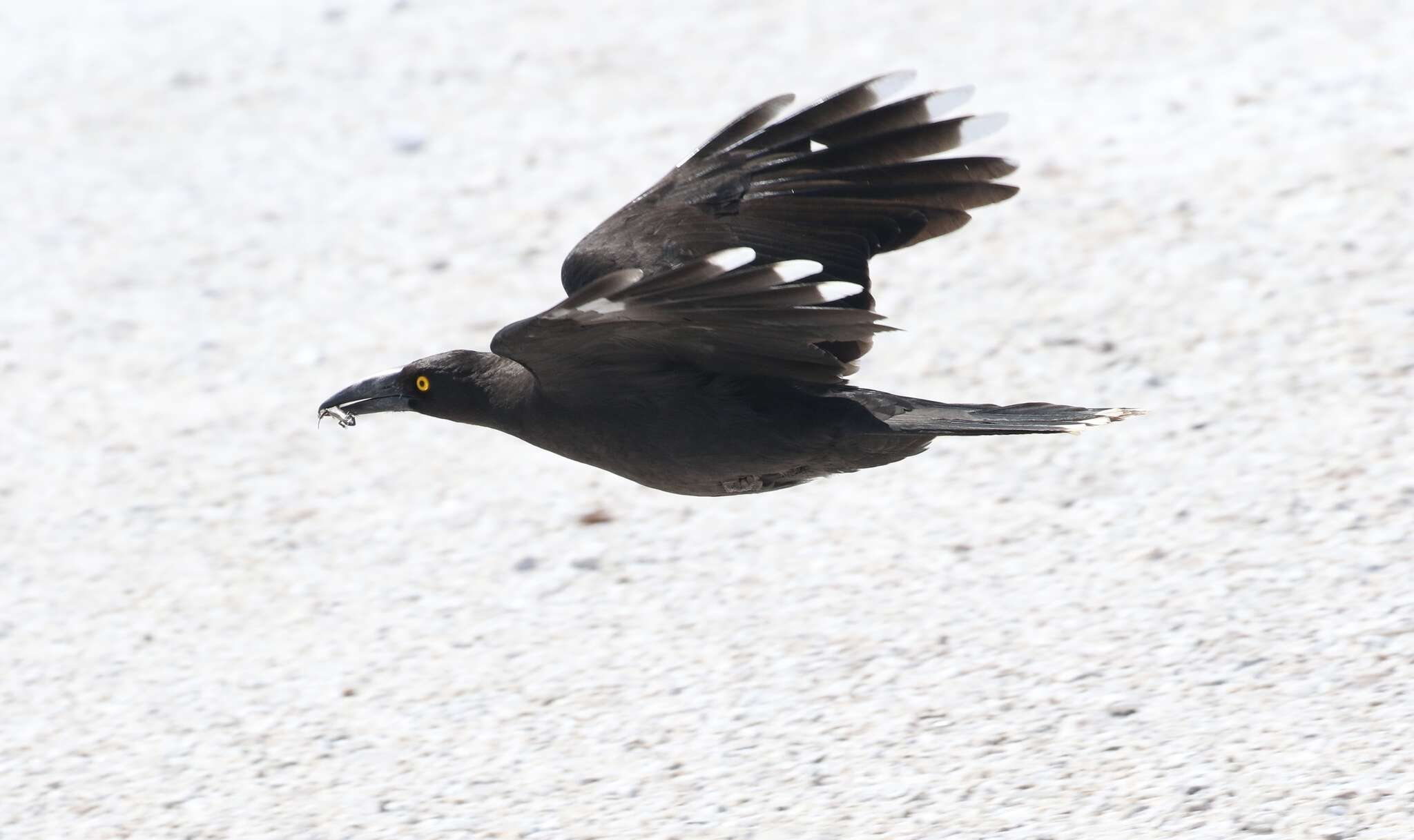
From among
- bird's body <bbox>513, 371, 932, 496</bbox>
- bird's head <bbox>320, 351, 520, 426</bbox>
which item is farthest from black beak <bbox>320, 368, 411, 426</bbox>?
→ bird's body <bbox>513, 371, 932, 496</bbox>

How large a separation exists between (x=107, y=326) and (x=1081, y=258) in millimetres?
4707

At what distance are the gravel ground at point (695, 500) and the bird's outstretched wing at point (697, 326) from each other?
1.34 meters

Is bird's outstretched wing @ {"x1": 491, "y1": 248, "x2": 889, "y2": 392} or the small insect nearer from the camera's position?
bird's outstretched wing @ {"x1": 491, "y1": 248, "x2": 889, "y2": 392}

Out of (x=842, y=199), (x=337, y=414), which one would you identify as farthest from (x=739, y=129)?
(x=337, y=414)

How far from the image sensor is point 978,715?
5.86m

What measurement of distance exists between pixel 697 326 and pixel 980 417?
33.4 inches

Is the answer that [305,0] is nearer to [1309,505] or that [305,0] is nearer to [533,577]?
[533,577]

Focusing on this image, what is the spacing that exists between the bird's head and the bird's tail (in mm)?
1015

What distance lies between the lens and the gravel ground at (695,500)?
5.75 m

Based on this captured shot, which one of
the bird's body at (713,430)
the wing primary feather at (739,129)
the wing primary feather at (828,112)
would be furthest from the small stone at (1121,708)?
the wing primary feather at (739,129)

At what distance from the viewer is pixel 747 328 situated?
15.5 ft

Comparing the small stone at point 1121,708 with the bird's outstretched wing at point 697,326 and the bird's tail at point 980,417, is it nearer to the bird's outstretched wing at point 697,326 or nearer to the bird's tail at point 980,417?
the bird's tail at point 980,417

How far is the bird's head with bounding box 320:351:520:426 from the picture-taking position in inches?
209

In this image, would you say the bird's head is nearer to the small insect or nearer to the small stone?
the small insect
